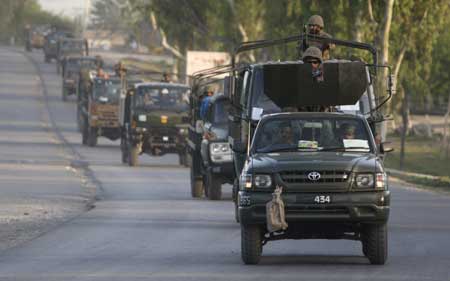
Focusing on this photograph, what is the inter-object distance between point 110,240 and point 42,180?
48.0 feet

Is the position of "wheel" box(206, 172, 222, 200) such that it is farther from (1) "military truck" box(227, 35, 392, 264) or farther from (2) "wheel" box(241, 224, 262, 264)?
(2) "wheel" box(241, 224, 262, 264)

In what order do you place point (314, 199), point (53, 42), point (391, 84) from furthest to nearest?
point (53, 42), point (391, 84), point (314, 199)

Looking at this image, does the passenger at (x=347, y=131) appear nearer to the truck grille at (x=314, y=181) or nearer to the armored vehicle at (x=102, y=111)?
the truck grille at (x=314, y=181)

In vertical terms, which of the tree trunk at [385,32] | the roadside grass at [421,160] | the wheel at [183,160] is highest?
the tree trunk at [385,32]

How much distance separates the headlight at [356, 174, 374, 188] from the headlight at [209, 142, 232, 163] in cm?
1057

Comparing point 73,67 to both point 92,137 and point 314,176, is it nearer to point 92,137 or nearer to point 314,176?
point 92,137

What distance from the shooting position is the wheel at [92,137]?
4772 centimetres

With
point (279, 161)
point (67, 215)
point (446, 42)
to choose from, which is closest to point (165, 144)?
point (67, 215)

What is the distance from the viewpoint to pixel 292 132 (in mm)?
15586

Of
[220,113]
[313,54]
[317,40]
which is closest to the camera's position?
[313,54]

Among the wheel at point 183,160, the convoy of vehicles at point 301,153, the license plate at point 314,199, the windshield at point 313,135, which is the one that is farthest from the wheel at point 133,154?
the license plate at point 314,199

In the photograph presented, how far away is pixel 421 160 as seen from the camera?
4997cm

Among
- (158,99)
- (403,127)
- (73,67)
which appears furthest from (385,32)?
(73,67)

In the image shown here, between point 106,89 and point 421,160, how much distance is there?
12.0 meters
